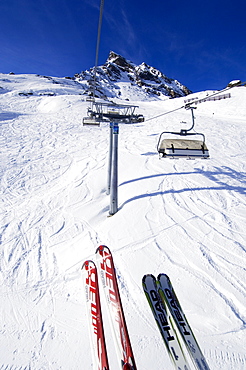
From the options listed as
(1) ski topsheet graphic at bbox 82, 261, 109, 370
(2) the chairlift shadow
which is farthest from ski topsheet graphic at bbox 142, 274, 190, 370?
(2) the chairlift shadow

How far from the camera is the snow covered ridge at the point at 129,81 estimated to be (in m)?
69.4

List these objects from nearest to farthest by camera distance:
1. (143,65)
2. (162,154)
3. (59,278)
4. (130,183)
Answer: (59,278) → (162,154) → (130,183) → (143,65)

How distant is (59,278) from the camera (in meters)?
4.42

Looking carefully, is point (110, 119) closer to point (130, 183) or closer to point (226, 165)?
point (130, 183)

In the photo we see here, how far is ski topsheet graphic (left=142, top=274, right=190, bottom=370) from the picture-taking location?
7.72 ft

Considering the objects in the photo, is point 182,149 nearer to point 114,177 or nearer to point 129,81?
point 114,177

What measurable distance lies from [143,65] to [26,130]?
125 metres

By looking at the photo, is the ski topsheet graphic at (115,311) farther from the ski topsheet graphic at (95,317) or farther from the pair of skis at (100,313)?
the ski topsheet graphic at (95,317)

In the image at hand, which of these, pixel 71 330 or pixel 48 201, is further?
pixel 48 201

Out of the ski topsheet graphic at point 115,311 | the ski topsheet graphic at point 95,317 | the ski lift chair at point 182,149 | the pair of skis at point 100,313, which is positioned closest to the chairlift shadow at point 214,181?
the ski lift chair at point 182,149

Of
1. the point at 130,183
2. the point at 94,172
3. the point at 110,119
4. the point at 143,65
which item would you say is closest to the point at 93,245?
the point at 130,183

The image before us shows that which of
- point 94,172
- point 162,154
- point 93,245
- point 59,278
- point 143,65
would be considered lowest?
point 59,278

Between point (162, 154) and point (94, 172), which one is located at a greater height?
point (94, 172)

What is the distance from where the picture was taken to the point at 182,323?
8.86ft
